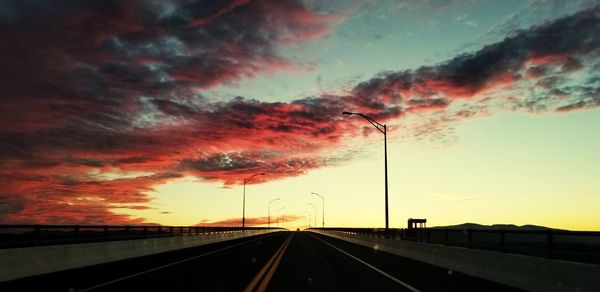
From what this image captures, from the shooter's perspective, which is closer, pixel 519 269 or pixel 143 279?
pixel 519 269

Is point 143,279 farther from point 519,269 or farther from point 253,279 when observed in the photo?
point 519,269

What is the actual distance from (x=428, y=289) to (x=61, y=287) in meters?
9.34

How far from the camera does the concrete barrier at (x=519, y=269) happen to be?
1199 centimetres

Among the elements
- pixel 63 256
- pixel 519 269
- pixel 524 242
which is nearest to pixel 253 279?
pixel 519 269

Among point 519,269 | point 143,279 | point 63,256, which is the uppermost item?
point 519,269

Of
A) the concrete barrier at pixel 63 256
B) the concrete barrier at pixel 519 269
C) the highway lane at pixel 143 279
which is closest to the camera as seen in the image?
the concrete barrier at pixel 519 269

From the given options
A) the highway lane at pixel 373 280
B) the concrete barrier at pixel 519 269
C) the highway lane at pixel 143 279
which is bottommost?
the highway lane at pixel 143 279

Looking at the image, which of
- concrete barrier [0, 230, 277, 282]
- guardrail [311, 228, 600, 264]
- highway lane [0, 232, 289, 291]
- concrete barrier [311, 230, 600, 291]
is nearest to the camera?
concrete barrier [311, 230, 600, 291]

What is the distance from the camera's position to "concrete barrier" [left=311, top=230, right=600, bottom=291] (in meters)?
12.0

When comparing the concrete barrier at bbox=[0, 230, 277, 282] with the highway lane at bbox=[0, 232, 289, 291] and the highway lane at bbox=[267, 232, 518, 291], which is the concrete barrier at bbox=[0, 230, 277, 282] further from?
the highway lane at bbox=[267, 232, 518, 291]

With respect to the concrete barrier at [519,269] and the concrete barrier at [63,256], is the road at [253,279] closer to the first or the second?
the concrete barrier at [519,269]

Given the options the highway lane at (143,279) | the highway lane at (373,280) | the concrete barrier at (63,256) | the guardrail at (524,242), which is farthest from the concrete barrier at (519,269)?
the concrete barrier at (63,256)

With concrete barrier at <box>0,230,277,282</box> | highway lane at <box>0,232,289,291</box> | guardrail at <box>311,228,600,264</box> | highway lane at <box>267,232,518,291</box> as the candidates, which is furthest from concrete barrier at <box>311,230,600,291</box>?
concrete barrier at <box>0,230,277,282</box>

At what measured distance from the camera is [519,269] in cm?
1538
